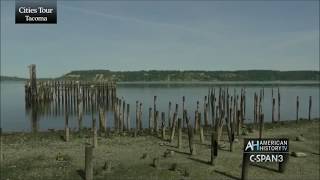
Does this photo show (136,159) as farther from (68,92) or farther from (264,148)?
(68,92)

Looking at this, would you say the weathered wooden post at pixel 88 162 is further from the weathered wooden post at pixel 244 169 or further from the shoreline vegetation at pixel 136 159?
the weathered wooden post at pixel 244 169

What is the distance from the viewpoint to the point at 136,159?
74.5 ft

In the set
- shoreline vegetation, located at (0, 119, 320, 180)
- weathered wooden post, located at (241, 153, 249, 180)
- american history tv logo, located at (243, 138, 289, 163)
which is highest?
american history tv logo, located at (243, 138, 289, 163)

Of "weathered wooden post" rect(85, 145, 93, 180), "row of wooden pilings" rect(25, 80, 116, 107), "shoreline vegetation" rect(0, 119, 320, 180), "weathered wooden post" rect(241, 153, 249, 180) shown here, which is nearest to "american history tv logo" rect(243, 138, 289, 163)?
"weathered wooden post" rect(241, 153, 249, 180)

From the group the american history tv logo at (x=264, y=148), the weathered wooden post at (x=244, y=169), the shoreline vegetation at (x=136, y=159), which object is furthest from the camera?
the shoreline vegetation at (x=136, y=159)

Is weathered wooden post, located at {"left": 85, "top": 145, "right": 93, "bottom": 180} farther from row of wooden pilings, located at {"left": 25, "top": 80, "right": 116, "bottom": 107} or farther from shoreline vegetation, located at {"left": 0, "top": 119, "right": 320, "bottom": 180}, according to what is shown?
row of wooden pilings, located at {"left": 25, "top": 80, "right": 116, "bottom": 107}

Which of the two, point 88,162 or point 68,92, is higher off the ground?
point 68,92

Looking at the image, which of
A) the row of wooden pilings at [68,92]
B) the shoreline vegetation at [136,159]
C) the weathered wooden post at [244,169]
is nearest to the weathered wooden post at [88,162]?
the shoreline vegetation at [136,159]

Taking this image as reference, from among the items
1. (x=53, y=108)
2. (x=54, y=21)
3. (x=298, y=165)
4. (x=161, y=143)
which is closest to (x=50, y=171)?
(x=54, y=21)

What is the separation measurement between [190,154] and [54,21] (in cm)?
922

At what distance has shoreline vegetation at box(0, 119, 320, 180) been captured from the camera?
1973 centimetres

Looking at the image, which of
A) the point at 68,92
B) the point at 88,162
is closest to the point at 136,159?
the point at 88,162

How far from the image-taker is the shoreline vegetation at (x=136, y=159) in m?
19.7

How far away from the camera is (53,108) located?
6066cm
